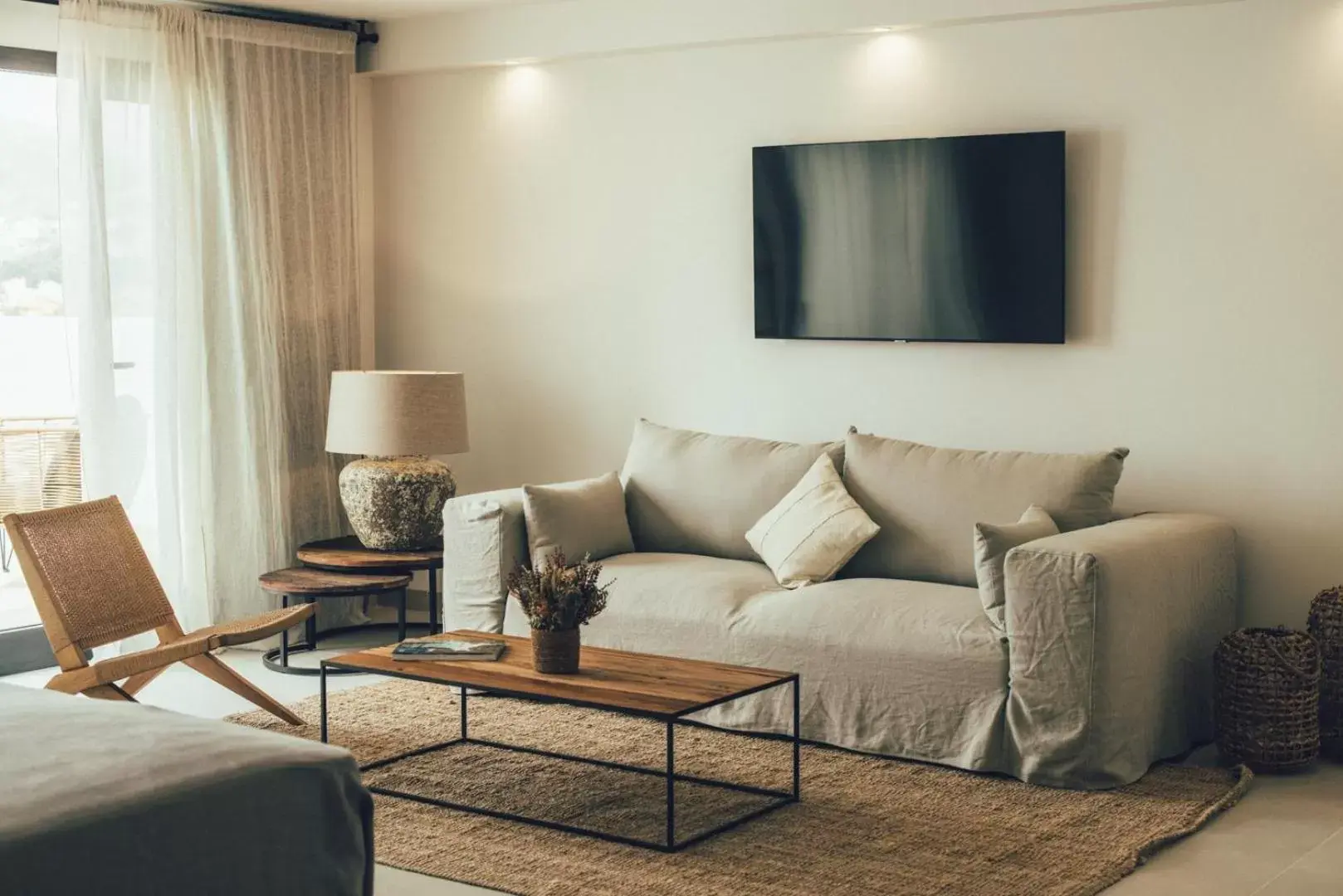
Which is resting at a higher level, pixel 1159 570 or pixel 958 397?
pixel 958 397

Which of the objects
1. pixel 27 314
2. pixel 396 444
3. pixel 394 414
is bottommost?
pixel 396 444

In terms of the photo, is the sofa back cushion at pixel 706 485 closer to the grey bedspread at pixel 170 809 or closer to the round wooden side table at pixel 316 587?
the round wooden side table at pixel 316 587

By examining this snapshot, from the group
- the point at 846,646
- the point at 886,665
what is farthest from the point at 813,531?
the point at 886,665

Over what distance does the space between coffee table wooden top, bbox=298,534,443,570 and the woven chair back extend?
862mm

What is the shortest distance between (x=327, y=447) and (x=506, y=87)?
5.44ft

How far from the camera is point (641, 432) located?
19.2 ft

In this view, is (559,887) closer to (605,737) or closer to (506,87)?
(605,737)

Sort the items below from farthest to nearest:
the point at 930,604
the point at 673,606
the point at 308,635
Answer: the point at 308,635, the point at 673,606, the point at 930,604

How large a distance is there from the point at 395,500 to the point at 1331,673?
3.31m

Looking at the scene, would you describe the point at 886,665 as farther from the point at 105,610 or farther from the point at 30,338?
the point at 30,338

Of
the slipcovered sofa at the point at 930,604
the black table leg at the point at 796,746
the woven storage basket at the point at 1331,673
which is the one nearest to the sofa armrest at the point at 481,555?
the slipcovered sofa at the point at 930,604

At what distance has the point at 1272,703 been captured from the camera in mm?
4418

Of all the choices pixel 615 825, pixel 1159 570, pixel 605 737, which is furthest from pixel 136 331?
pixel 1159 570

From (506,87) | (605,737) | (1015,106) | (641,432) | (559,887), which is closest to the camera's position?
(559,887)
